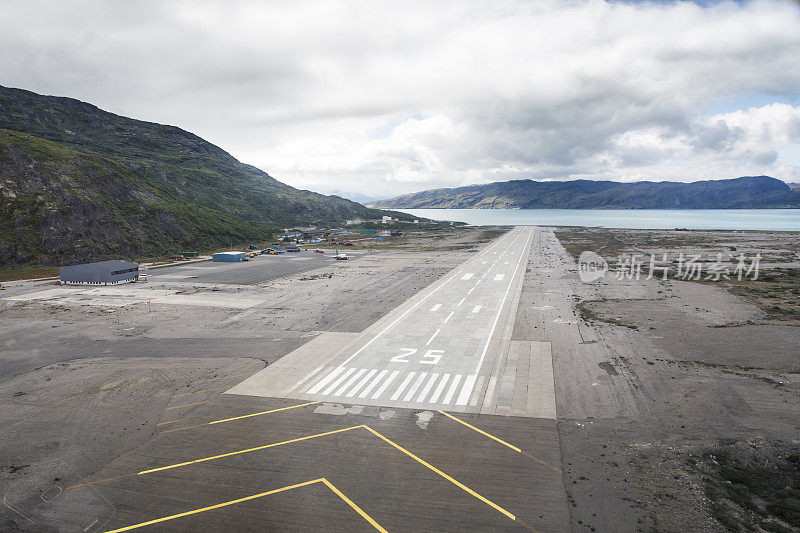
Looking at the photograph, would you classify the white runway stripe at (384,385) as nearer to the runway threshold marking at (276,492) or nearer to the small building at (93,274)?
the runway threshold marking at (276,492)

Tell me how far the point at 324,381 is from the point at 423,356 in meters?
8.63

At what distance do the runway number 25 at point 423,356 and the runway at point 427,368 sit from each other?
0.08 m

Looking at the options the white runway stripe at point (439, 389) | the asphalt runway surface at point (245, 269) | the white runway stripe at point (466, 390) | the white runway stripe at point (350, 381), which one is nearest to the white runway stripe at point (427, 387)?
the white runway stripe at point (439, 389)

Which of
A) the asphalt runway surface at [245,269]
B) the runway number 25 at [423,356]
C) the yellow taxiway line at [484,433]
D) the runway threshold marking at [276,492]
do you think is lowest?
the runway threshold marking at [276,492]

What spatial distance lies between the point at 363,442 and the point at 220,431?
804 cm

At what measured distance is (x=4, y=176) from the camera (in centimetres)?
10119

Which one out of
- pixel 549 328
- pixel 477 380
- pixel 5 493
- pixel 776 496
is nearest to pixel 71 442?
pixel 5 493

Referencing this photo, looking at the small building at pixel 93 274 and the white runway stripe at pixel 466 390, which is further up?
the small building at pixel 93 274

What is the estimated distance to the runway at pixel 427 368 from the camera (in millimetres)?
25125

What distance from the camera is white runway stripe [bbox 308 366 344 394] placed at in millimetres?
26500

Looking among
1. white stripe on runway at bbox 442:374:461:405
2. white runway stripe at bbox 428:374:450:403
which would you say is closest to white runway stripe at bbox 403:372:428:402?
white runway stripe at bbox 428:374:450:403

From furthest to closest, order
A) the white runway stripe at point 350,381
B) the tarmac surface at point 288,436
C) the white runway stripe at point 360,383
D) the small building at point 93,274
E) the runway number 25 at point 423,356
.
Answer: the small building at point 93,274 < the runway number 25 at point 423,356 < the white runway stripe at point 350,381 < the white runway stripe at point 360,383 < the tarmac surface at point 288,436

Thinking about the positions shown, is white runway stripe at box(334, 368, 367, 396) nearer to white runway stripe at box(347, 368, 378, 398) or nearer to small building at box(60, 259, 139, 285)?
white runway stripe at box(347, 368, 378, 398)

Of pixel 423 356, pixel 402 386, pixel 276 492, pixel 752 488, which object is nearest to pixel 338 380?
pixel 402 386
